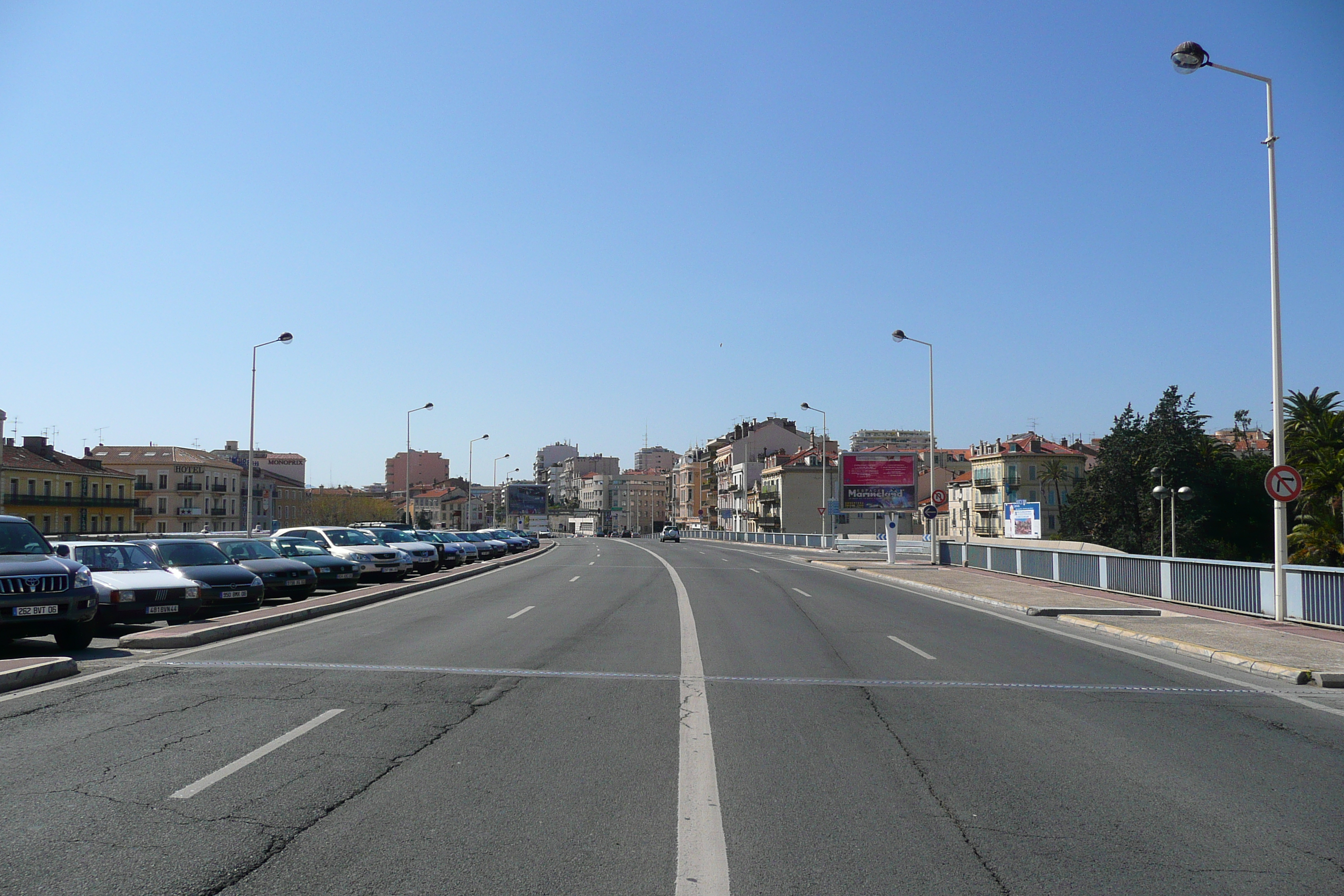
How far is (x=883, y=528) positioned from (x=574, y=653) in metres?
97.0

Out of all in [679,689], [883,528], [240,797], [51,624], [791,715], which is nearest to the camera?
[240,797]

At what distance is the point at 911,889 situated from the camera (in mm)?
4371

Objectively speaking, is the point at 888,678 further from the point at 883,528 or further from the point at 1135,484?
the point at 883,528

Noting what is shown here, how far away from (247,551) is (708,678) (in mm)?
14060

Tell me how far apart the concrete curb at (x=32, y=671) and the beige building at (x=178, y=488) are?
80.0m

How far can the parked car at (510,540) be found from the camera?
54406 mm

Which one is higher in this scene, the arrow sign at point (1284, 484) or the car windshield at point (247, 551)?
the arrow sign at point (1284, 484)

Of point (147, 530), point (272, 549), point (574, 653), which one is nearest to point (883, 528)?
point (147, 530)

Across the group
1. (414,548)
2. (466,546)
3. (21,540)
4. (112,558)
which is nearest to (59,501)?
(466,546)

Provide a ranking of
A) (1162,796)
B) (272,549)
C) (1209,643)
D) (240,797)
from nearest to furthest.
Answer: (240,797) → (1162,796) → (1209,643) → (272,549)

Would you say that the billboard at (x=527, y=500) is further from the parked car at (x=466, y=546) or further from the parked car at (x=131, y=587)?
the parked car at (x=131, y=587)

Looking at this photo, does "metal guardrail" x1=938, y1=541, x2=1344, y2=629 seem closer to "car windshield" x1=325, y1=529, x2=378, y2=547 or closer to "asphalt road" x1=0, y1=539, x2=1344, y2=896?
"asphalt road" x1=0, y1=539, x2=1344, y2=896

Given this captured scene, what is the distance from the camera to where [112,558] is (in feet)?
50.7

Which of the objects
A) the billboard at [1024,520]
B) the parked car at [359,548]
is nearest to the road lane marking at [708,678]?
the parked car at [359,548]
